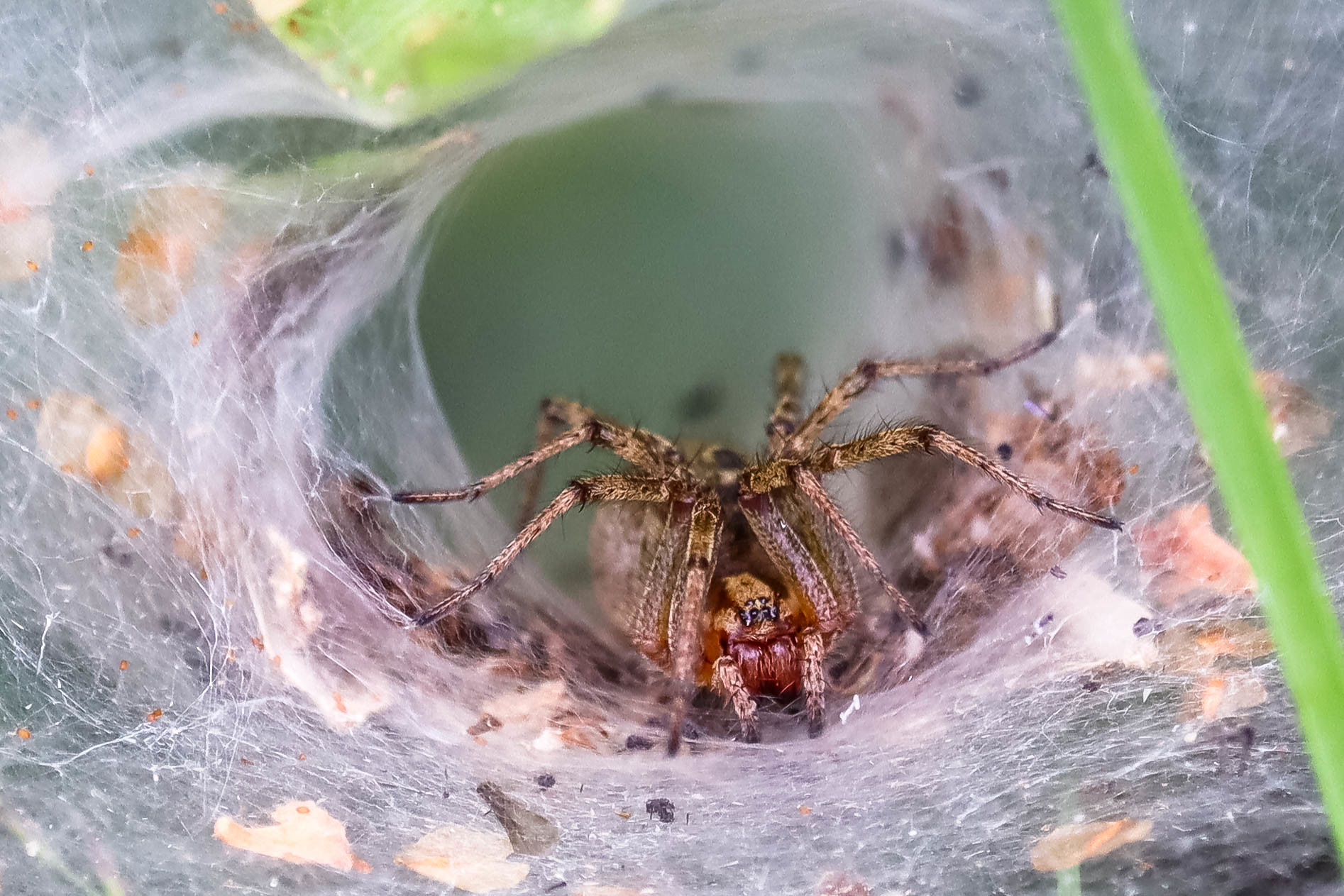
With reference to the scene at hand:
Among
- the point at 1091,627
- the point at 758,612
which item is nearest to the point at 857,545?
the point at 758,612

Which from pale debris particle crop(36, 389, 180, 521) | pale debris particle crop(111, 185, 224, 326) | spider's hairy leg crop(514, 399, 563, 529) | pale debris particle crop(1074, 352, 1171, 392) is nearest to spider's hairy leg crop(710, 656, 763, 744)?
spider's hairy leg crop(514, 399, 563, 529)

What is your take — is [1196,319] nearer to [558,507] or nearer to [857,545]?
[857,545]

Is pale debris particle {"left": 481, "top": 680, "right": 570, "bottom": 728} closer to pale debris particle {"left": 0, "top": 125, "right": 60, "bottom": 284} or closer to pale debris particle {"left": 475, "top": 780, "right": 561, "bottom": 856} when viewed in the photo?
pale debris particle {"left": 475, "top": 780, "right": 561, "bottom": 856}

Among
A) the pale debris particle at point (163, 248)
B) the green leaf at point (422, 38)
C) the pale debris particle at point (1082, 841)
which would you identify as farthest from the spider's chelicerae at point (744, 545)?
the green leaf at point (422, 38)

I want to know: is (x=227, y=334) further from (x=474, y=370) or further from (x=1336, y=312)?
(x=1336, y=312)

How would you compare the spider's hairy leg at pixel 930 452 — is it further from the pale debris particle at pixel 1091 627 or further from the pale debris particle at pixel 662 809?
the pale debris particle at pixel 662 809

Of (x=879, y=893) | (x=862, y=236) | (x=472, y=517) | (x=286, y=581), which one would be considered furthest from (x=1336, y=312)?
(x=286, y=581)
